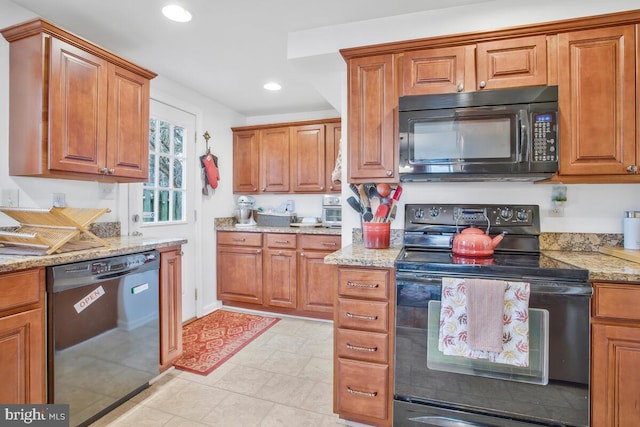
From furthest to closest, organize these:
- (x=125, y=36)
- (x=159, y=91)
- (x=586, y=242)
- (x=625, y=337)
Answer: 1. (x=159, y=91)
2. (x=125, y=36)
3. (x=586, y=242)
4. (x=625, y=337)

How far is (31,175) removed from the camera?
5.88 feet

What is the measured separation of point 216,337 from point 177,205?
4.39ft

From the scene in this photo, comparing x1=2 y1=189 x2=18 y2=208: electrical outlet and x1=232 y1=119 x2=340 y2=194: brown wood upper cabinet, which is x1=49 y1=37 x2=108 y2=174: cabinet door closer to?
x1=2 y1=189 x2=18 y2=208: electrical outlet

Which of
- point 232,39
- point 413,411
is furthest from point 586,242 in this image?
point 232,39

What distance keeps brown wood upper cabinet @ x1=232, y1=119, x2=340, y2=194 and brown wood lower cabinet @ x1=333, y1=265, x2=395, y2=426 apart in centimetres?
198

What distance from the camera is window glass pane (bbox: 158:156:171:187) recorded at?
2988 mm

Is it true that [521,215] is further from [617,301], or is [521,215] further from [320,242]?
[320,242]

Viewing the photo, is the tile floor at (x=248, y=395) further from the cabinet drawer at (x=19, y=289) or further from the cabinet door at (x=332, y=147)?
the cabinet door at (x=332, y=147)

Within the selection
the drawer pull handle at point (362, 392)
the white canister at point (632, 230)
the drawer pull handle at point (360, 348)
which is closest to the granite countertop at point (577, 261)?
the white canister at point (632, 230)

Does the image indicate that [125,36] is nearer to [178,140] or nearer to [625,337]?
Answer: [178,140]

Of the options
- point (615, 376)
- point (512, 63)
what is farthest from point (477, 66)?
point (615, 376)

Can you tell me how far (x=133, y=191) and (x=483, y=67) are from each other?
2715 mm

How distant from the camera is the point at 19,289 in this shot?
54.3 inches

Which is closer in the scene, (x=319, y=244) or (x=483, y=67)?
(x=483, y=67)
